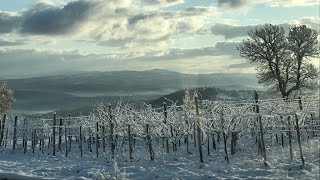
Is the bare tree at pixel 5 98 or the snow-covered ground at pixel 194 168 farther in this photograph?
the bare tree at pixel 5 98

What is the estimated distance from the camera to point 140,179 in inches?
628

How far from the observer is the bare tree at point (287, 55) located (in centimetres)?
4012

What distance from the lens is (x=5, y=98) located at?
44.6 meters

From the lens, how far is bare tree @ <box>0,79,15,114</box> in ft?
145

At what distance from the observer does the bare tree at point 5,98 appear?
44.2 metres

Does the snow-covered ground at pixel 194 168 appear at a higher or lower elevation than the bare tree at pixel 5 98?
lower

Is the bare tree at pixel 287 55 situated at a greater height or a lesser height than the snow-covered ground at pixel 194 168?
greater

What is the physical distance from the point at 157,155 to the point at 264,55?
21287 millimetres

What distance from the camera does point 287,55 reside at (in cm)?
4034

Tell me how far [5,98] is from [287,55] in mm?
A: 26957

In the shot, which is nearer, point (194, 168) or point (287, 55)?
point (194, 168)

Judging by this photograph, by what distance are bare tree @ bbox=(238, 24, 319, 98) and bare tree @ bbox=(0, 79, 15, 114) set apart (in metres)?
23.9

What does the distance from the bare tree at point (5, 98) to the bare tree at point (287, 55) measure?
Result: 23944 millimetres

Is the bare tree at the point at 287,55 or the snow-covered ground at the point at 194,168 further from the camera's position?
the bare tree at the point at 287,55
